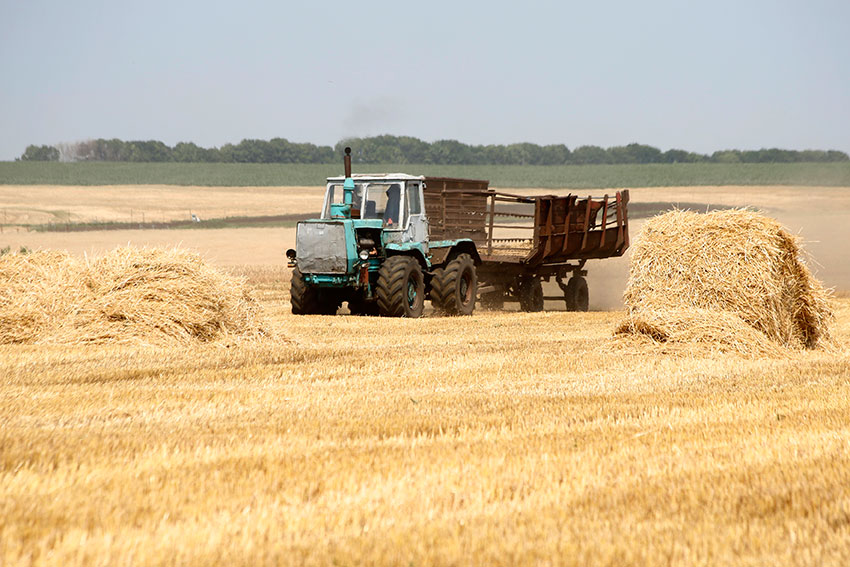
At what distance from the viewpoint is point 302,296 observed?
Result: 15023 mm

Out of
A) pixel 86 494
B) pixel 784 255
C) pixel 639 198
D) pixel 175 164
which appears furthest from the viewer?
pixel 175 164

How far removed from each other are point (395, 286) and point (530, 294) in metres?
3.89

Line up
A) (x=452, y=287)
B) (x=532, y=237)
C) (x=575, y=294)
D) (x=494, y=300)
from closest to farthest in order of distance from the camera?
→ (x=452, y=287) < (x=532, y=237) < (x=494, y=300) < (x=575, y=294)

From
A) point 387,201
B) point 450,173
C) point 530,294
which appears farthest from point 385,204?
point 450,173

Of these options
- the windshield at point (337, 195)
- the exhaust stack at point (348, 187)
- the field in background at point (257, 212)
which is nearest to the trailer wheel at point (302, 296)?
the windshield at point (337, 195)

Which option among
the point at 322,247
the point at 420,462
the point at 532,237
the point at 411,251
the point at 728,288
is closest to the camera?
the point at 420,462

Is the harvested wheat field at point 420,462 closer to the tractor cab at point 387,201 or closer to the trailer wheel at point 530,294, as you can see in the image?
the tractor cab at point 387,201

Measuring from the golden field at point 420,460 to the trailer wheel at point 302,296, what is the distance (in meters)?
5.38

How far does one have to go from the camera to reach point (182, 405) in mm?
6754

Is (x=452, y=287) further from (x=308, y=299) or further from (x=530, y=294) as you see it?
(x=530, y=294)

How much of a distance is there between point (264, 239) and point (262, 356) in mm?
29335

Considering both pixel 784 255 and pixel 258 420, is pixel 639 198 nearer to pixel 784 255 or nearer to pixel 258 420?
pixel 784 255

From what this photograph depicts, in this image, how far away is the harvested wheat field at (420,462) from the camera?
12.4 ft

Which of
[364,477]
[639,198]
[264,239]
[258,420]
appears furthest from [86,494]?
[639,198]
